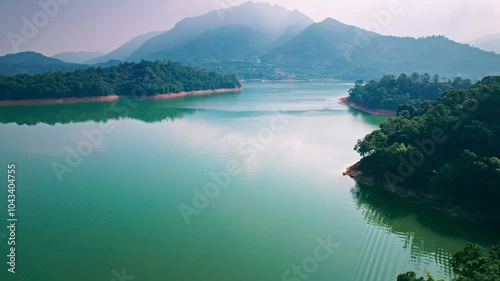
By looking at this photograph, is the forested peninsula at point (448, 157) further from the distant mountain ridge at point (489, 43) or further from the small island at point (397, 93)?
the distant mountain ridge at point (489, 43)

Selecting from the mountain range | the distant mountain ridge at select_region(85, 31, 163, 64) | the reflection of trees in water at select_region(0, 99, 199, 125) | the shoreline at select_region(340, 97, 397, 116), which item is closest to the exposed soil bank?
the reflection of trees in water at select_region(0, 99, 199, 125)

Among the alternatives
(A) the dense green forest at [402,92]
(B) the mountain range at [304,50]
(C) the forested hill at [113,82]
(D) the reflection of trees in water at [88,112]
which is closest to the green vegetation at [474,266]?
(D) the reflection of trees in water at [88,112]

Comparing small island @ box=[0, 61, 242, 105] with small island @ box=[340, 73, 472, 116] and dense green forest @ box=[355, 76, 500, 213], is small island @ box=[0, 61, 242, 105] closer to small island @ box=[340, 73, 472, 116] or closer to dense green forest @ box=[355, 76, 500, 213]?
small island @ box=[340, 73, 472, 116]

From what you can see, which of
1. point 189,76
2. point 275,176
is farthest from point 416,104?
point 189,76

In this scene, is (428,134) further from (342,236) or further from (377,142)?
(342,236)

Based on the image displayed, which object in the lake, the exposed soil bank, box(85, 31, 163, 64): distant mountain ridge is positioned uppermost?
box(85, 31, 163, 64): distant mountain ridge

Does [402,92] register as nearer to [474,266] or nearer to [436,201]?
[436,201]
